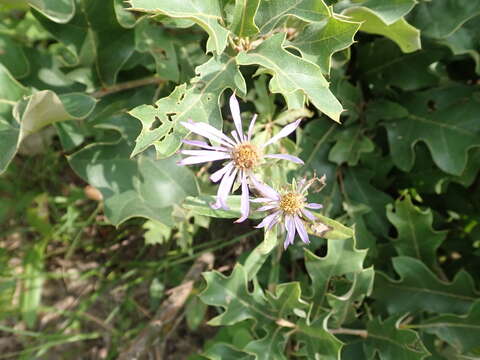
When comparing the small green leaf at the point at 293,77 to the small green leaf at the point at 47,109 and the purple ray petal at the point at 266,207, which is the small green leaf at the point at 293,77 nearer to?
the purple ray petal at the point at 266,207

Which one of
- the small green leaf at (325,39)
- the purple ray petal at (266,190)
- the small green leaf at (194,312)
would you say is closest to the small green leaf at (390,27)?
the small green leaf at (325,39)

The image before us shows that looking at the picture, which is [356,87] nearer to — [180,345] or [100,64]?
[100,64]

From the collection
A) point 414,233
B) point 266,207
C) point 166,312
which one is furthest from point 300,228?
point 166,312

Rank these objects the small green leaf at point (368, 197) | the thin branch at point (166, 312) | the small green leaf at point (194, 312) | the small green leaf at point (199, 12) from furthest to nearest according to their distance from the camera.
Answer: the small green leaf at point (194, 312)
the thin branch at point (166, 312)
the small green leaf at point (368, 197)
the small green leaf at point (199, 12)

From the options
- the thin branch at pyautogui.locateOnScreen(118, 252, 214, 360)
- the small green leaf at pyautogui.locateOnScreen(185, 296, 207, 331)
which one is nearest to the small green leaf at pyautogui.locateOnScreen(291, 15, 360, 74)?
the thin branch at pyautogui.locateOnScreen(118, 252, 214, 360)

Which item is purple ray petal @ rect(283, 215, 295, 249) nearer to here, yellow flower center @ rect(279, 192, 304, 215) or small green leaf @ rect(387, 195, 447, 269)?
yellow flower center @ rect(279, 192, 304, 215)

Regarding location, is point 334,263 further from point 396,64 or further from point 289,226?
point 396,64

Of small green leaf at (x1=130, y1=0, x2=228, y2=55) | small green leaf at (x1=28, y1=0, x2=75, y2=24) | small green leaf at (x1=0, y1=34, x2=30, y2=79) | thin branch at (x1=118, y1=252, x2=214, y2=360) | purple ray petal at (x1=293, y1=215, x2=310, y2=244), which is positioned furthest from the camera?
thin branch at (x1=118, y1=252, x2=214, y2=360)
